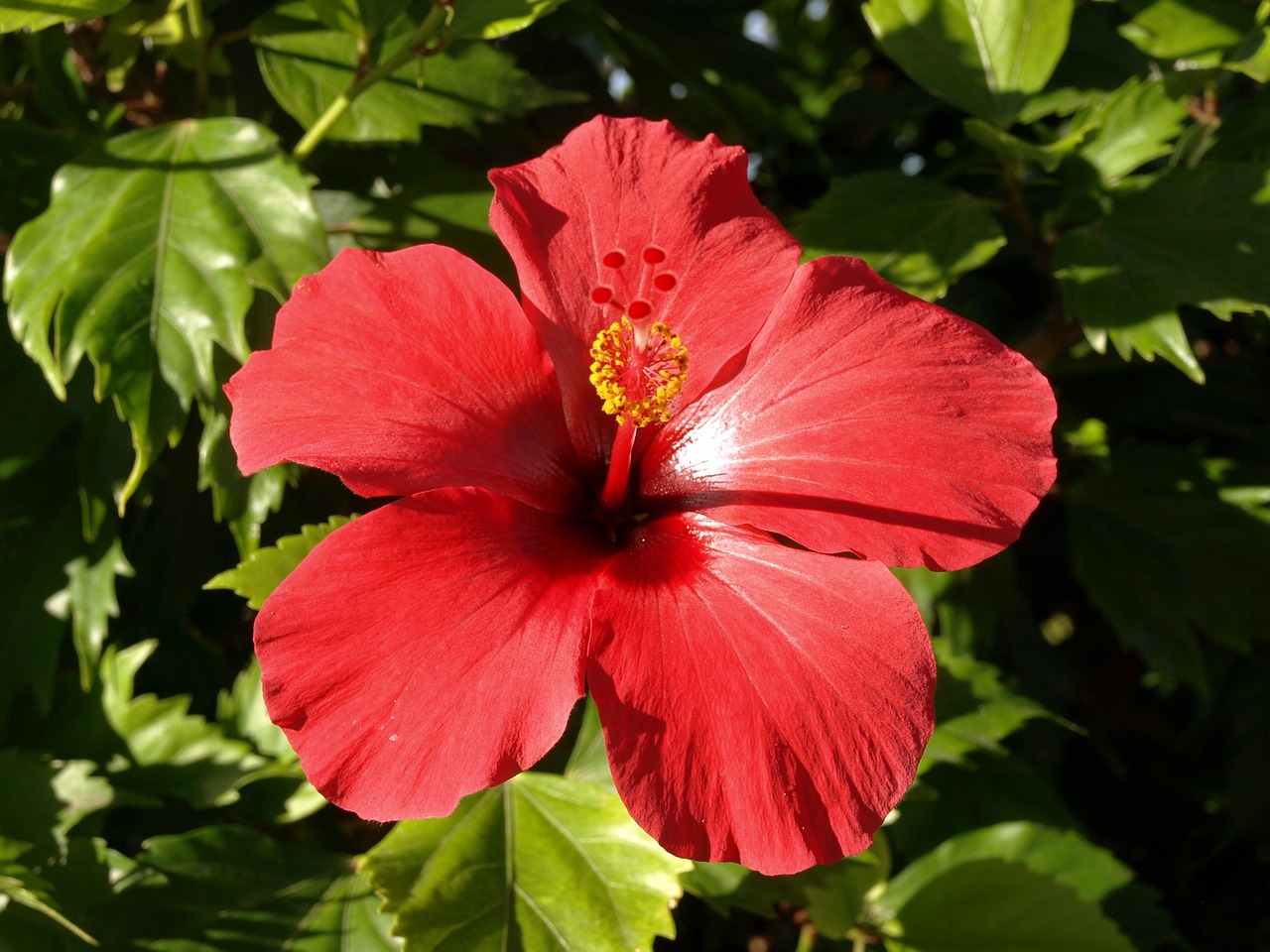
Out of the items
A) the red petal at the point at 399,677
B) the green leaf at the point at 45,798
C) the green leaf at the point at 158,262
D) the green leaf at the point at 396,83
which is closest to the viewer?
the red petal at the point at 399,677

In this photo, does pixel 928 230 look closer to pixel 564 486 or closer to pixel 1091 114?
pixel 1091 114

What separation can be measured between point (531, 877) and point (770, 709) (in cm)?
46

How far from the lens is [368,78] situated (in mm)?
1387

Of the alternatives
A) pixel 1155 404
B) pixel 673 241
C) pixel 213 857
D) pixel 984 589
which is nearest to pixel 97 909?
pixel 213 857

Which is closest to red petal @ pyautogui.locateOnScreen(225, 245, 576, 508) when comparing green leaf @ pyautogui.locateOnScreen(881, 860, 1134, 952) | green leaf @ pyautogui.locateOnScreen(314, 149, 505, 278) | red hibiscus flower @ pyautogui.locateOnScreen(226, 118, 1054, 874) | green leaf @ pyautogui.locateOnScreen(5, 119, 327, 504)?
red hibiscus flower @ pyautogui.locateOnScreen(226, 118, 1054, 874)

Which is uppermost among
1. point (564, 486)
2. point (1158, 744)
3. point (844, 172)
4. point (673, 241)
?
point (673, 241)

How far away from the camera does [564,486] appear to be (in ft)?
3.99

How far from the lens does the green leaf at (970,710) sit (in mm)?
1525

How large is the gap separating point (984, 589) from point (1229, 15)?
0.99m

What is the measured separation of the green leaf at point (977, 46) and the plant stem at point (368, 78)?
2.08 feet

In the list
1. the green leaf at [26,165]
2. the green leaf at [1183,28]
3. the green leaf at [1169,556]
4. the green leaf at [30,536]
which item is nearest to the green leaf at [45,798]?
the green leaf at [30,536]

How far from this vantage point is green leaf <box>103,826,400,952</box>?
135cm

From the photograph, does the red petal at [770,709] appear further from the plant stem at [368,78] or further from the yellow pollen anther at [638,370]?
the plant stem at [368,78]

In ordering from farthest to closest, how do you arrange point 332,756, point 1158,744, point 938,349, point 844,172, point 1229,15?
1. point 1158,744
2. point 844,172
3. point 1229,15
4. point 938,349
5. point 332,756
